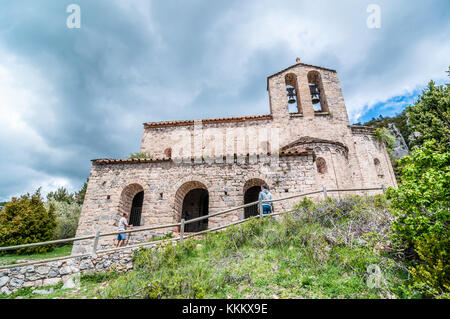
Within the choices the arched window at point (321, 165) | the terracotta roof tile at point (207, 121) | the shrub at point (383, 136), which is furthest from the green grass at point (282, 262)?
the shrub at point (383, 136)

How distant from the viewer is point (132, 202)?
11625mm

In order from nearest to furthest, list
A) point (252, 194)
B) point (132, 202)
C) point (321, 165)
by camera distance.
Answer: point (132, 202)
point (321, 165)
point (252, 194)

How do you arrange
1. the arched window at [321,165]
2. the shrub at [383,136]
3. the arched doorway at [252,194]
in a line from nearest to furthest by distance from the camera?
1. the arched doorway at [252,194]
2. the arched window at [321,165]
3. the shrub at [383,136]

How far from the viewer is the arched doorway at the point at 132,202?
411 inches

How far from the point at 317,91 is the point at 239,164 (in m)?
10.2

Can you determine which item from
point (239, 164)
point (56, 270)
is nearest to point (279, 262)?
point (239, 164)

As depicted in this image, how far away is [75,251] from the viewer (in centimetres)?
905

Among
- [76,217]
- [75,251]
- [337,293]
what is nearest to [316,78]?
[337,293]

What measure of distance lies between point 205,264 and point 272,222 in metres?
2.74

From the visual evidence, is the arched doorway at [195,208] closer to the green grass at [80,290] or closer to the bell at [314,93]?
the green grass at [80,290]

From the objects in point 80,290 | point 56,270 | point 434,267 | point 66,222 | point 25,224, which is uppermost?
point 66,222

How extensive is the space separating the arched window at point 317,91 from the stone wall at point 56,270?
15302 millimetres

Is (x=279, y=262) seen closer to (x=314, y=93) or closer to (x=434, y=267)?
(x=434, y=267)

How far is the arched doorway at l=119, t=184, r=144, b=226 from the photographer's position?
10.4m
